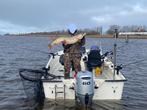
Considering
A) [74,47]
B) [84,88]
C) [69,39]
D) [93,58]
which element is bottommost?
→ [84,88]

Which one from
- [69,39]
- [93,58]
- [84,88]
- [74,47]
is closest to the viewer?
[84,88]

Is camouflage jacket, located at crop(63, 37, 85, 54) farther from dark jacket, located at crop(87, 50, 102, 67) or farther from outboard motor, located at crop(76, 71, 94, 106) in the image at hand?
outboard motor, located at crop(76, 71, 94, 106)

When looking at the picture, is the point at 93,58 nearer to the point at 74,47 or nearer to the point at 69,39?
the point at 74,47

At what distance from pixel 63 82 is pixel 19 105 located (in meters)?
2.16

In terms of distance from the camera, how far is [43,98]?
13.6 meters

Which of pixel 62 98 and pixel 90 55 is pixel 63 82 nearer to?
pixel 62 98

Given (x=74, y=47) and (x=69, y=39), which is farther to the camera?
(x=74, y=47)

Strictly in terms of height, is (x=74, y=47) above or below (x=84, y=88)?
above

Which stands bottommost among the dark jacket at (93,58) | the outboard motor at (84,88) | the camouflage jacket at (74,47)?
the outboard motor at (84,88)

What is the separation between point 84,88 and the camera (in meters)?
11.6

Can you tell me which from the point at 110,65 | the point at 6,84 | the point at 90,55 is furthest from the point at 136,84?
the point at 6,84

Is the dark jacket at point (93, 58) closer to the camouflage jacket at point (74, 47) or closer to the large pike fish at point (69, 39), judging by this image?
the camouflage jacket at point (74, 47)

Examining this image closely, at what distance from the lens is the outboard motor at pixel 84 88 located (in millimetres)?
11578

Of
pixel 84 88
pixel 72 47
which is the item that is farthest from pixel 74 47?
pixel 84 88
